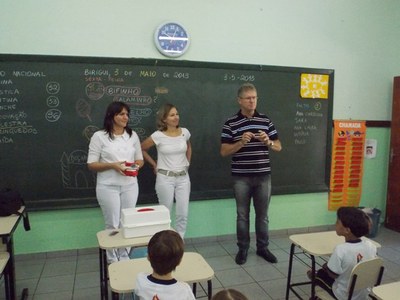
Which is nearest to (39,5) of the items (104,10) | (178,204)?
(104,10)

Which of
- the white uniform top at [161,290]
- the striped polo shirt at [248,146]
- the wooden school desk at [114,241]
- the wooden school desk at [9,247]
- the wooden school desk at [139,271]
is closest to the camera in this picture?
A: the white uniform top at [161,290]

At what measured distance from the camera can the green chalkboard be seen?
10.4 ft

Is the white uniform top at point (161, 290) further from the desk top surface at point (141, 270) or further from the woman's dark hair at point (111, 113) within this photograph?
the woman's dark hair at point (111, 113)

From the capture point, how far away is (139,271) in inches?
68.6

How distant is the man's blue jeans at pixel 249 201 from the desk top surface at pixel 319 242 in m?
0.92

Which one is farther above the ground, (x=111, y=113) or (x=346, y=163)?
(x=111, y=113)

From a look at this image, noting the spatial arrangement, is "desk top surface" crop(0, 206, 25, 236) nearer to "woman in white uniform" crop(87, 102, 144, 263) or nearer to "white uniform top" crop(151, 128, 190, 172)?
"woman in white uniform" crop(87, 102, 144, 263)

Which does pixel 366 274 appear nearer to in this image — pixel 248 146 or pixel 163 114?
pixel 248 146

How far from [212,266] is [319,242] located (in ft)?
4.19

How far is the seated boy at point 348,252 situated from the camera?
1.95 metres

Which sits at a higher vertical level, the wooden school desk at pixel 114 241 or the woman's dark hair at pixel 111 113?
the woman's dark hair at pixel 111 113

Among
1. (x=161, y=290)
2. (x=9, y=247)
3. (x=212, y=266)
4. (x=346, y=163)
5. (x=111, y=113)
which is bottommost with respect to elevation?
(x=212, y=266)

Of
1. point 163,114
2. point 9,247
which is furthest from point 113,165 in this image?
point 9,247

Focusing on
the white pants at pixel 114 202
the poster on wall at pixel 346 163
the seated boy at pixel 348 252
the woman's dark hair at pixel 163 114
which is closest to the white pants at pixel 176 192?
the white pants at pixel 114 202
